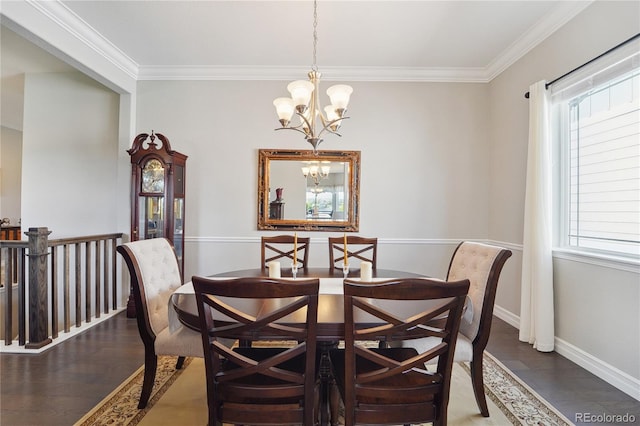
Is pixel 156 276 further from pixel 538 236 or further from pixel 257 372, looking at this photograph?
pixel 538 236

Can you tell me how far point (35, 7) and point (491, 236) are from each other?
4.72 metres

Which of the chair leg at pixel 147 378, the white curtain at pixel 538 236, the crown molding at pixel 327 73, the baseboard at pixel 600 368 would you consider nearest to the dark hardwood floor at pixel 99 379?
the baseboard at pixel 600 368

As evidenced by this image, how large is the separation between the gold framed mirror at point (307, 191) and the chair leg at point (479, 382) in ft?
7.20

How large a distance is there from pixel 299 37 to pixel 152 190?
216cm

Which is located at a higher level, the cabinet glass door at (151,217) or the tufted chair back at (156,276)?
the cabinet glass door at (151,217)

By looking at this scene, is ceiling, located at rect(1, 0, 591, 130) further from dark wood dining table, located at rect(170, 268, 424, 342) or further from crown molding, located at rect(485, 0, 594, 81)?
dark wood dining table, located at rect(170, 268, 424, 342)

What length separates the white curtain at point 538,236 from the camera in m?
2.64

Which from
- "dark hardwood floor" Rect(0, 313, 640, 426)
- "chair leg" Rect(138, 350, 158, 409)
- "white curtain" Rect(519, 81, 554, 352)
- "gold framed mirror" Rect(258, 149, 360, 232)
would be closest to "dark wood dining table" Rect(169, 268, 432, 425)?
"chair leg" Rect(138, 350, 158, 409)

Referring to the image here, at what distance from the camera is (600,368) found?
225 cm

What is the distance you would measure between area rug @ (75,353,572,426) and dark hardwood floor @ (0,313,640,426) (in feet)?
0.30

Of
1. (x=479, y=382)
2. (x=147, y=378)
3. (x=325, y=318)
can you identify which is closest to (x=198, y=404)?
(x=147, y=378)

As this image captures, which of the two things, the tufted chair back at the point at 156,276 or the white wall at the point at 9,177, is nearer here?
the tufted chair back at the point at 156,276

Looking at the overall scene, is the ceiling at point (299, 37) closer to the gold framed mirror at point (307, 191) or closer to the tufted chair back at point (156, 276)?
the gold framed mirror at point (307, 191)

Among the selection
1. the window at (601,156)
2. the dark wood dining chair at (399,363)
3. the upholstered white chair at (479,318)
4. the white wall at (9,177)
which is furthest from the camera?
the white wall at (9,177)
